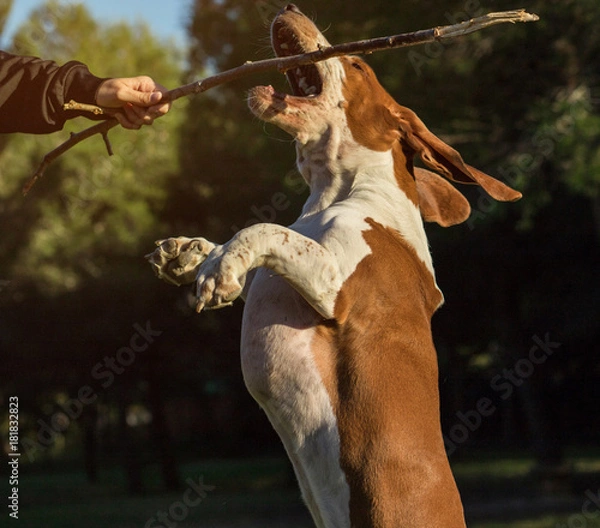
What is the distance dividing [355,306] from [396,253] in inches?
14.8

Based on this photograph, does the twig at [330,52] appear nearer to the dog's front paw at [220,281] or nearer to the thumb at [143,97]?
the thumb at [143,97]

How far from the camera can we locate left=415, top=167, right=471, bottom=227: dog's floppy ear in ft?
15.1

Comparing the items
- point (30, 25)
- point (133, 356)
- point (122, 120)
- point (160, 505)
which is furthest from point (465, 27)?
point (30, 25)

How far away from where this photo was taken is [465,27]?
3.48m

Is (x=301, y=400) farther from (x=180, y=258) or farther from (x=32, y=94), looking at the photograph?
(x=32, y=94)

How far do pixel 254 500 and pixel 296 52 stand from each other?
65.2 feet

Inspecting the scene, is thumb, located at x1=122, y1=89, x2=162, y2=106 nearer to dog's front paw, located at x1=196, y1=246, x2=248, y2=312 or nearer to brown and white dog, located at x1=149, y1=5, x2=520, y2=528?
brown and white dog, located at x1=149, y1=5, x2=520, y2=528

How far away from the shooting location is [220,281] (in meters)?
3.27

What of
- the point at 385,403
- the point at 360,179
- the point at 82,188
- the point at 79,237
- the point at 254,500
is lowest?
the point at 385,403

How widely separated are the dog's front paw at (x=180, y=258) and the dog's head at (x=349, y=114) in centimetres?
76

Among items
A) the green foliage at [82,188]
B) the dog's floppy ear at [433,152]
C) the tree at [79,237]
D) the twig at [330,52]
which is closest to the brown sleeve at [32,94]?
the twig at [330,52]

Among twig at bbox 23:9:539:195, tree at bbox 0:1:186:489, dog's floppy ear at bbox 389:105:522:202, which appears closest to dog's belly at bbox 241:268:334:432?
twig at bbox 23:9:539:195

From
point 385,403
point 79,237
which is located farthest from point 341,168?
point 79,237

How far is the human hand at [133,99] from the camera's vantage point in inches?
155
